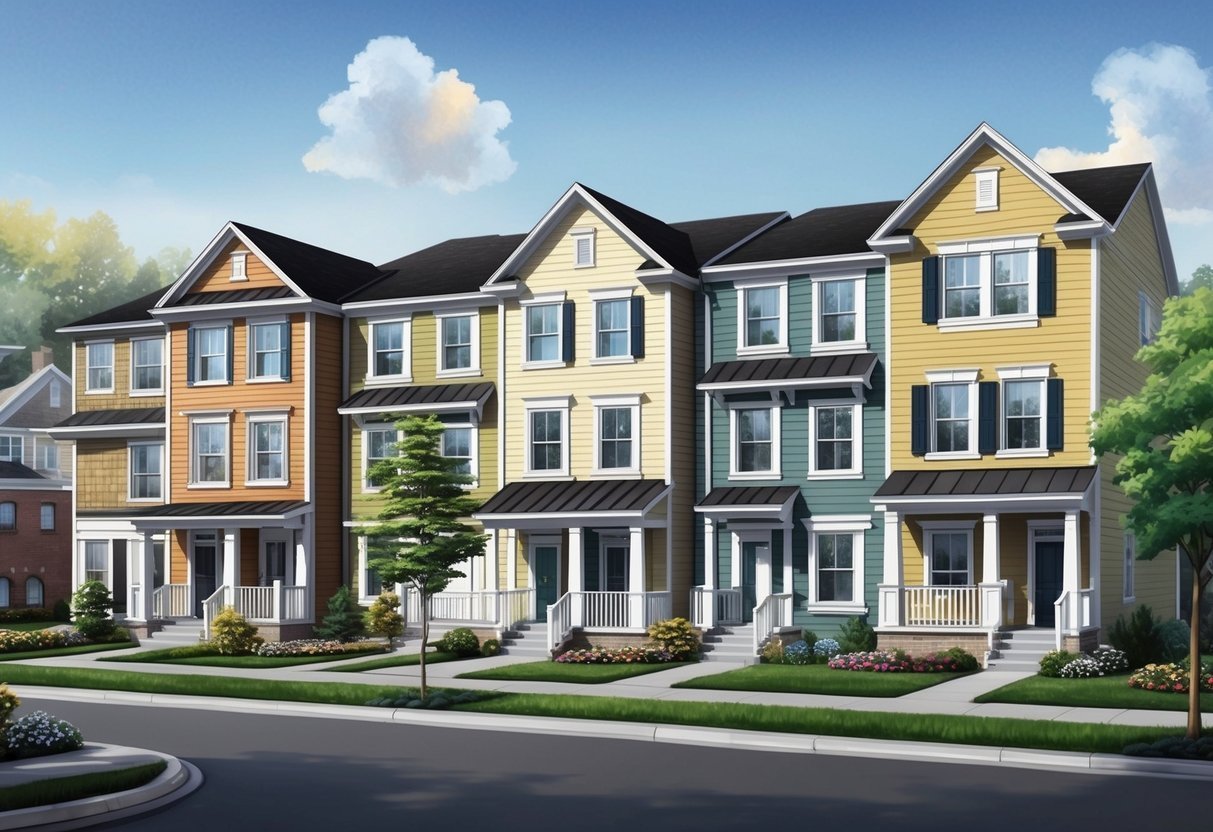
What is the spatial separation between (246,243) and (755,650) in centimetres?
→ 1903

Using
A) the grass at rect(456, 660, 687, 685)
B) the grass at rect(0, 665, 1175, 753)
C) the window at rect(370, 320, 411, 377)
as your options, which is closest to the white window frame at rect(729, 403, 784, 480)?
the grass at rect(456, 660, 687, 685)

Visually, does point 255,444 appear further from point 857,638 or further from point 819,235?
point 857,638

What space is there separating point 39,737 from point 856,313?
894 inches

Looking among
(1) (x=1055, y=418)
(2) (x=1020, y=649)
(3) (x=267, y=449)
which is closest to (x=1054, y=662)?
(2) (x=1020, y=649)

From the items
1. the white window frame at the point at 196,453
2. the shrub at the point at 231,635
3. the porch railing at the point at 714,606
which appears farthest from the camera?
the white window frame at the point at 196,453

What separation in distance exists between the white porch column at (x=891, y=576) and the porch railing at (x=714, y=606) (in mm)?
3865

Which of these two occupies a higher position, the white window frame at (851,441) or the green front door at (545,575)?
the white window frame at (851,441)

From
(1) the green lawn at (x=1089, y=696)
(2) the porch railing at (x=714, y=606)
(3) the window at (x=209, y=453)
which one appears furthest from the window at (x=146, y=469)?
(1) the green lawn at (x=1089, y=696)

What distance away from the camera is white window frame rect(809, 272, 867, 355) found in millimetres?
35969

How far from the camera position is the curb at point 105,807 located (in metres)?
14.6

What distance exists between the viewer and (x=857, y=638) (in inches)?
1339

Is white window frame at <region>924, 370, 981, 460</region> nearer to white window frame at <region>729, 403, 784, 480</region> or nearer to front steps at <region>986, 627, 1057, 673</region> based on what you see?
white window frame at <region>729, 403, 784, 480</region>

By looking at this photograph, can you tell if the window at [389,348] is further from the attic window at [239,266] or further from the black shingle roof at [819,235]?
the black shingle roof at [819,235]

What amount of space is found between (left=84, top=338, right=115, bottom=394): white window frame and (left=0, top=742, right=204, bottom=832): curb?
31083 mm
